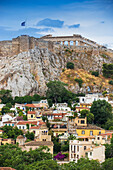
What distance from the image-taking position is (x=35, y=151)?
1517 inches

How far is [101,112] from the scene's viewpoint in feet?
189

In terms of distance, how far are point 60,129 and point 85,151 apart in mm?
9782

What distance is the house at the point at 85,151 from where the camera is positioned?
38.7m

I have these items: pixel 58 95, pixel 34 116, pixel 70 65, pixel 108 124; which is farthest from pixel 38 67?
pixel 108 124

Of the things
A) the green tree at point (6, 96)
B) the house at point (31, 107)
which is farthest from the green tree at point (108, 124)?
the green tree at point (6, 96)

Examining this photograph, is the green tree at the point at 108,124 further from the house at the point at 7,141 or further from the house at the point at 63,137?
the house at the point at 7,141

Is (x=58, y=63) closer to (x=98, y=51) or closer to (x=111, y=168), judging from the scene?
(x=98, y=51)

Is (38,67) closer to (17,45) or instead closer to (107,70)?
(17,45)

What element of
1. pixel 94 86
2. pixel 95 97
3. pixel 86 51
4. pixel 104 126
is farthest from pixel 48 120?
pixel 86 51

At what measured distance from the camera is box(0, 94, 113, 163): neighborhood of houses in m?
40.6

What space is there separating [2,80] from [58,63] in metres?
15.4

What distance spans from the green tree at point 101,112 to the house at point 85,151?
1546 cm

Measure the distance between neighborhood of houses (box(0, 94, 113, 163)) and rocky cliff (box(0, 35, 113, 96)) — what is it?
885 centimetres

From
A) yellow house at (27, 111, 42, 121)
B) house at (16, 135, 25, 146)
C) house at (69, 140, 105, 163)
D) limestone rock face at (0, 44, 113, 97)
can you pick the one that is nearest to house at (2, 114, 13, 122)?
yellow house at (27, 111, 42, 121)
